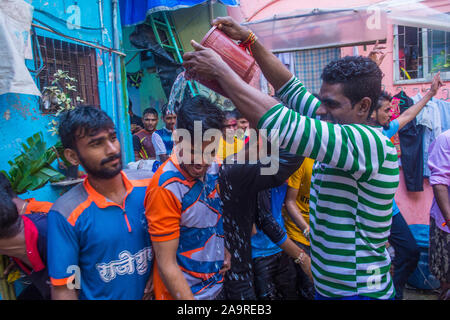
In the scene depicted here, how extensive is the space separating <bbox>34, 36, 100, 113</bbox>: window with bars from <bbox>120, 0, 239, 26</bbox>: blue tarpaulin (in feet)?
4.73

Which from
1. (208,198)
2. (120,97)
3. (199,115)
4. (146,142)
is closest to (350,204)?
(208,198)

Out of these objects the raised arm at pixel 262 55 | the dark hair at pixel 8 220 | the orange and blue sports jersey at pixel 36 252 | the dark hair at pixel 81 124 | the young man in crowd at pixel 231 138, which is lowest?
the orange and blue sports jersey at pixel 36 252

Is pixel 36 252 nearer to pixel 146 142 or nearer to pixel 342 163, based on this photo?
pixel 342 163

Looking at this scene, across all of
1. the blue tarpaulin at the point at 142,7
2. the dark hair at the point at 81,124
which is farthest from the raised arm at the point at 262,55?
the blue tarpaulin at the point at 142,7

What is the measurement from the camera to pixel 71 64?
4.15 meters

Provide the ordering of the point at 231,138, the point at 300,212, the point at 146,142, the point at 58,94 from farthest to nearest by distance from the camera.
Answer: the point at 146,142, the point at 58,94, the point at 231,138, the point at 300,212

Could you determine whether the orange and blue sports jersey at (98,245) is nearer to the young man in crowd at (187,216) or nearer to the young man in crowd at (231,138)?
the young man in crowd at (187,216)

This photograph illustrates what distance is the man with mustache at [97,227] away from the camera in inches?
59.1

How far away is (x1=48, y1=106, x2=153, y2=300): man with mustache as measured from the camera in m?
1.50

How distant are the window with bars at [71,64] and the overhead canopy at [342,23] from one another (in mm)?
2362

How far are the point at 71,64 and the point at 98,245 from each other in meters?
3.34

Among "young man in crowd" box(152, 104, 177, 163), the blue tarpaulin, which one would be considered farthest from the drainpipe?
the blue tarpaulin

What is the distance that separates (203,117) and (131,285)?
3.05 ft

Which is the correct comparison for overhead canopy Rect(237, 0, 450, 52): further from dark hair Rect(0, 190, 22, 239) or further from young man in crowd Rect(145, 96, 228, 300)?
dark hair Rect(0, 190, 22, 239)
